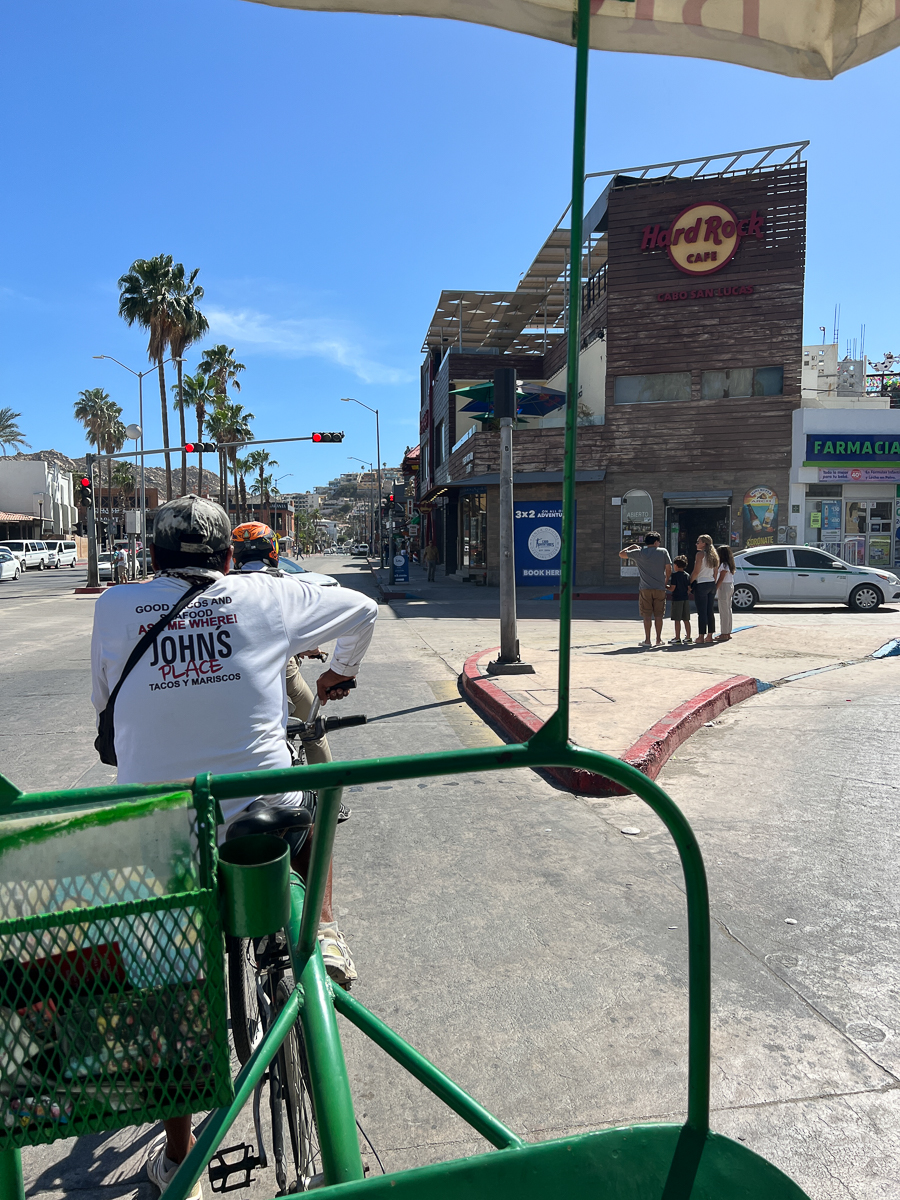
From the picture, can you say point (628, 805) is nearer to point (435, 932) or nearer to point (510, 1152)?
point (435, 932)

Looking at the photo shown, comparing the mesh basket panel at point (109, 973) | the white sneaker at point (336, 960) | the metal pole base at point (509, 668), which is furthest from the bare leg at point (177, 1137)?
the metal pole base at point (509, 668)

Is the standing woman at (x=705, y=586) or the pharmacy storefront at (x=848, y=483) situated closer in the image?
the standing woman at (x=705, y=586)

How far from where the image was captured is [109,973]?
3.93 feet

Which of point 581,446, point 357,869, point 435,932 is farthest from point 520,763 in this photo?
point 581,446

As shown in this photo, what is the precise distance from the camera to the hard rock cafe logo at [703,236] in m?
26.1

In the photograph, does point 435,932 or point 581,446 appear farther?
point 581,446

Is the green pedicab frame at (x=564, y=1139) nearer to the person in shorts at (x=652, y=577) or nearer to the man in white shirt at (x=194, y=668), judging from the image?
the man in white shirt at (x=194, y=668)

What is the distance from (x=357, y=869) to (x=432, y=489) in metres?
A: 38.8

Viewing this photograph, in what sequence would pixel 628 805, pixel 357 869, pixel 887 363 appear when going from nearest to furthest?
pixel 357 869, pixel 628 805, pixel 887 363

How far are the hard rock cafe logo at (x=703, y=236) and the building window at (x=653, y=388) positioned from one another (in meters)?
3.29

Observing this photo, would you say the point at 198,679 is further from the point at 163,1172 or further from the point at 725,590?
the point at 725,590

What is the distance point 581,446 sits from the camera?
26.9 m

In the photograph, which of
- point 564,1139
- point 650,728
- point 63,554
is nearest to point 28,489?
point 63,554

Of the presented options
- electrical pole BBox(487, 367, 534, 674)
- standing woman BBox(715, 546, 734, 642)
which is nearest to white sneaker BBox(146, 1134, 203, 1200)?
electrical pole BBox(487, 367, 534, 674)
